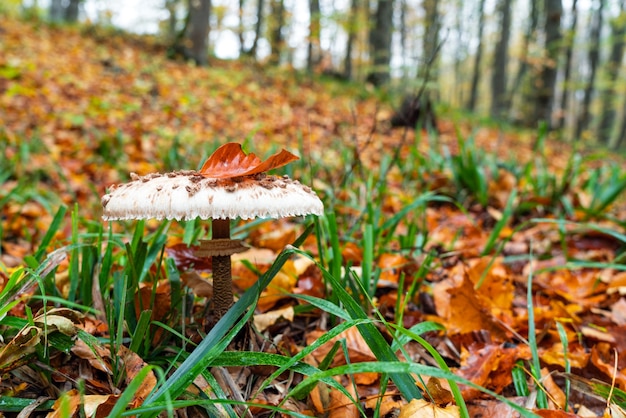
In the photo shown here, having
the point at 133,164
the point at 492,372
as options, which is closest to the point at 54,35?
the point at 133,164

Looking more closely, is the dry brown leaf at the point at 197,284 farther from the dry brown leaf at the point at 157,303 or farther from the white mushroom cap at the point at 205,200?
the white mushroom cap at the point at 205,200

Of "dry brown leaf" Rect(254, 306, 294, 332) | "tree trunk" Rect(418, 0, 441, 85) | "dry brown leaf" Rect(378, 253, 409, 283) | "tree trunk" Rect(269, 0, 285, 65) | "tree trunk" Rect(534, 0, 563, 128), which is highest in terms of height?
"tree trunk" Rect(269, 0, 285, 65)

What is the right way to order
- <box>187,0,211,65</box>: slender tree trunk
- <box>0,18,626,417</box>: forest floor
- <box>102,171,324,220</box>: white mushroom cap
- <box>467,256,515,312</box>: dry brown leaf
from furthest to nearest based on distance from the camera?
<box>187,0,211,65</box>: slender tree trunk < <box>467,256,515,312</box>: dry brown leaf < <box>0,18,626,417</box>: forest floor < <box>102,171,324,220</box>: white mushroom cap

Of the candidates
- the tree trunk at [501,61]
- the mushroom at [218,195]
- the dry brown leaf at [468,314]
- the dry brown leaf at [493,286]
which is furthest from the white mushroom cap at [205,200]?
the tree trunk at [501,61]

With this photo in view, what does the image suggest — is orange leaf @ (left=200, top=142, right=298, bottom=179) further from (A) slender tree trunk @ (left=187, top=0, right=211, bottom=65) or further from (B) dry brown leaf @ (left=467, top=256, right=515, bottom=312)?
(A) slender tree trunk @ (left=187, top=0, right=211, bottom=65)

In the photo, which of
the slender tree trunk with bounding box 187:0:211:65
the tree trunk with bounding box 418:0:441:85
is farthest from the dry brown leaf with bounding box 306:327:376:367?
the slender tree trunk with bounding box 187:0:211:65

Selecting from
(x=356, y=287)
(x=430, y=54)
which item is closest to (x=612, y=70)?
(x=430, y=54)

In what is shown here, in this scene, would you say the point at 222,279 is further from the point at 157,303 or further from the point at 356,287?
the point at 356,287

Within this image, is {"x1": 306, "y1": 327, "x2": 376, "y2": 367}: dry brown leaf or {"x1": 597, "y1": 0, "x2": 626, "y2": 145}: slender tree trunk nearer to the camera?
{"x1": 306, "y1": 327, "x2": 376, "y2": 367}: dry brown leaf
